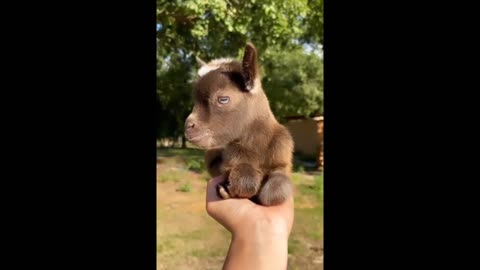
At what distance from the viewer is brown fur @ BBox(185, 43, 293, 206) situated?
1.49 metres

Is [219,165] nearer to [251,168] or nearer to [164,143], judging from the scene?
[251,168]

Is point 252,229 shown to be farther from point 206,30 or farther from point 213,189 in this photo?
point 206,30

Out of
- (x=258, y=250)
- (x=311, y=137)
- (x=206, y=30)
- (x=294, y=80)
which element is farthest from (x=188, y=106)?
(x=311, y=137)

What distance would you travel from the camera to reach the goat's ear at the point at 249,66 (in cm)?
145

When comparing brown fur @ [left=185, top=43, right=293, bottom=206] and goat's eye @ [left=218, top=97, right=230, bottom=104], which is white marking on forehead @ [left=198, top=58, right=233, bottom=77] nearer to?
brown fur @ [left=185, top=43, right=293, bottom=206]

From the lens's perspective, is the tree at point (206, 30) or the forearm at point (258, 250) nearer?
the forearm at point (258, 250)

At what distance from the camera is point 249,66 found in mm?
1479

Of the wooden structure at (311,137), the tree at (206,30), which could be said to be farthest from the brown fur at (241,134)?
the wooden structure at (311,137)

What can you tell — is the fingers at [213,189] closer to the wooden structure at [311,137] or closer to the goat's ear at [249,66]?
the goat's ear at [249,66]

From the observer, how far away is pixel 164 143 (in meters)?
6.65

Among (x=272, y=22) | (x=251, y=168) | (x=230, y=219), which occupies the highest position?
(x=272, y=22)

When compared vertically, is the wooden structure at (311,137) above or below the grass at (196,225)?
above

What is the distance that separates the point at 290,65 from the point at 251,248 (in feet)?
18.3
